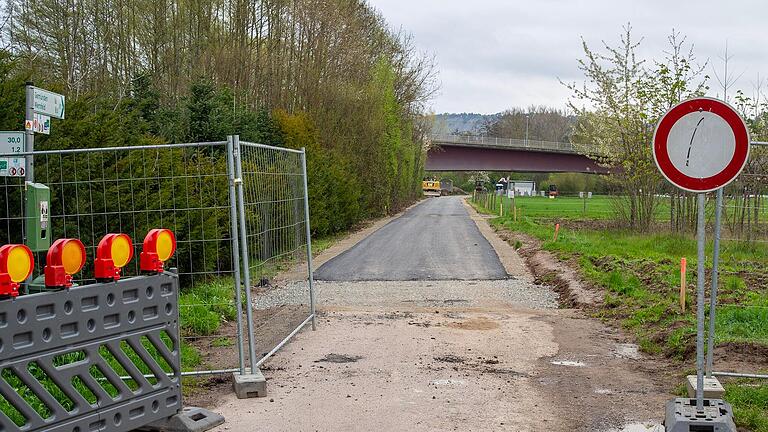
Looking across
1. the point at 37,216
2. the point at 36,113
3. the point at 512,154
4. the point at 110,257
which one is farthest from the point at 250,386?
the point at 512,154

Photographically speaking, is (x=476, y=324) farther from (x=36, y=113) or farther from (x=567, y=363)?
(x=36, y=113)

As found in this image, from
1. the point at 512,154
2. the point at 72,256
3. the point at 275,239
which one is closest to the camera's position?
the point at 72,256

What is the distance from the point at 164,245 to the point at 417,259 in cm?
1614

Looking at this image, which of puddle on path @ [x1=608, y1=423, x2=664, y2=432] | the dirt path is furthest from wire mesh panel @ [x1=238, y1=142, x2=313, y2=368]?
puddle on path @ [x1=608, y1=423, x2=664, y2=432]

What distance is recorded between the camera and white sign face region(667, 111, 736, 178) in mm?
6109

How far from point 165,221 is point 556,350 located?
15.6 ft

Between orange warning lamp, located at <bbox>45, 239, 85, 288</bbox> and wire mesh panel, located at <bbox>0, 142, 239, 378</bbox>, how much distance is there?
11.4 ft

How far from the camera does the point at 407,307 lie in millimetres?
13344

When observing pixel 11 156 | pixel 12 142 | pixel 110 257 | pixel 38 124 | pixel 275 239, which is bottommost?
pixel 275 239

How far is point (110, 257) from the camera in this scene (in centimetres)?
554

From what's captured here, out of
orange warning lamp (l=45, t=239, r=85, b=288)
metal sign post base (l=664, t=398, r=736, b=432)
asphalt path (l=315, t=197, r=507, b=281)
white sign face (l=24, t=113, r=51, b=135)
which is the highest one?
white sign face (l=24, t=113, r=51, b=135)

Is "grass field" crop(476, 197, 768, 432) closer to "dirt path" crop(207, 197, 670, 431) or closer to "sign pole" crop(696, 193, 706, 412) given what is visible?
"dirt path" crop(207, 197, 670, 431)

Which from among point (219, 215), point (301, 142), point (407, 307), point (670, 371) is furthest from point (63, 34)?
point (670, 371)

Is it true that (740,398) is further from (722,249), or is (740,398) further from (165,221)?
(722,249)
